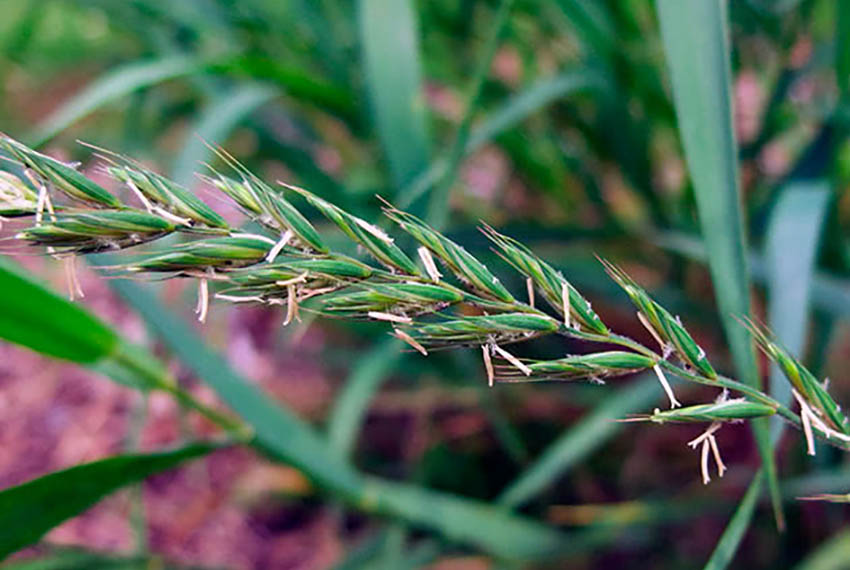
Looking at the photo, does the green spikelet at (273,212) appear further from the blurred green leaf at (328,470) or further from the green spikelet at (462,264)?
the blurred green leaf at (328,470)

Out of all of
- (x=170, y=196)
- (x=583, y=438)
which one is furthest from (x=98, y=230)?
(x=583, y=438)

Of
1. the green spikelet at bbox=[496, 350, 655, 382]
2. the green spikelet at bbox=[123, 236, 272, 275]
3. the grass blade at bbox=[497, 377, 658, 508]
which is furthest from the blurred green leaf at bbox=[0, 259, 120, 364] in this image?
the grass blade at bbox=[497, 377, 658, 508]

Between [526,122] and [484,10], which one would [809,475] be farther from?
[484,10]

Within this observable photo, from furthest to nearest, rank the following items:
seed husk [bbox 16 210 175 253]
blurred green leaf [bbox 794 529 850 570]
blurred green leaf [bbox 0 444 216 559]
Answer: blurred green leaf [bbox 794 529 850 570] < blurred green leaf [bbox 0 444 216 559] < seed husk [bbox 16 210 175 253]

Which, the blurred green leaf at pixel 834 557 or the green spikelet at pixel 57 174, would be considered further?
the blurred green leaf at pixel 834 557

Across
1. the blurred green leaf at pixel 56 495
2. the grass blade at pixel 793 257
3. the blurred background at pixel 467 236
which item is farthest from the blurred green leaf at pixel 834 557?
the blurred green leaf at pixel 56 495

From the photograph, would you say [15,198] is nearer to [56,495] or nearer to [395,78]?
[56,495]

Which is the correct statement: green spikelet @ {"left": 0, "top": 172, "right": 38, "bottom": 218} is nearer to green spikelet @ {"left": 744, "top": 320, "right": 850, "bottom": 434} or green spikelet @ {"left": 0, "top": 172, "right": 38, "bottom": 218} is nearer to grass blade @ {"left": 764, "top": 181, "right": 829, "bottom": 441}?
green spikelet @ {"left": 744, "top": 320, "right": 850, "bottom": 434}

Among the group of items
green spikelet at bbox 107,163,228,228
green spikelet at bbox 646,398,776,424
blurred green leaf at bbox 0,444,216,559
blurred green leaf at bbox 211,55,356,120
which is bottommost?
blurred green leaf at bbox 0,444,216,559
